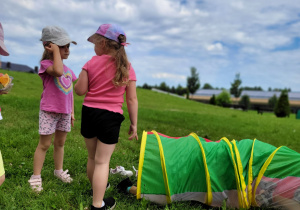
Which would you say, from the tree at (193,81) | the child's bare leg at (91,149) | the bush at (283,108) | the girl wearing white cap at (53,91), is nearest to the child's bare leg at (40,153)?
the girl wearing white cap at (53,91)

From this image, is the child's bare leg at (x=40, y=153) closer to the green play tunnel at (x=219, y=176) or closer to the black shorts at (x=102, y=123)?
the black shorts at (x=102, y=123)

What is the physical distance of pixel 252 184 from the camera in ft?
11.1

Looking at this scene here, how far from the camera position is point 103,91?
110 inches

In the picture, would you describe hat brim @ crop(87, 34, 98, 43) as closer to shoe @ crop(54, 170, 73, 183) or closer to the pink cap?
the pink cap

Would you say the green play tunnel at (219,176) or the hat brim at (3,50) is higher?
the hat brim at (3,50)

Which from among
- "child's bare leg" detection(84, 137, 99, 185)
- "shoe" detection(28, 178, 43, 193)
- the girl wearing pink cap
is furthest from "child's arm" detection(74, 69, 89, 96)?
"shoe" detection(28, 178, 43, 193)

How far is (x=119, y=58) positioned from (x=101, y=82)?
303mm

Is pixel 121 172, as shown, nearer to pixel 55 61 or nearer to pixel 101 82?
pixel 101 82

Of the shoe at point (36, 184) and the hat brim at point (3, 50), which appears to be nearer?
the hat brim at point (3, 50)

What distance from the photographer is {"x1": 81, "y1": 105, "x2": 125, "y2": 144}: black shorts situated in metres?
2.75

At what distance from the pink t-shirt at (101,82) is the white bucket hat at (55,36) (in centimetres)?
60

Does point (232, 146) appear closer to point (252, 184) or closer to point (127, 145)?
point (252, 184)

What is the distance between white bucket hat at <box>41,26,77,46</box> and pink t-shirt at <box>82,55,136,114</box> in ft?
1.96

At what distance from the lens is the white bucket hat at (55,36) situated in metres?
3.16
